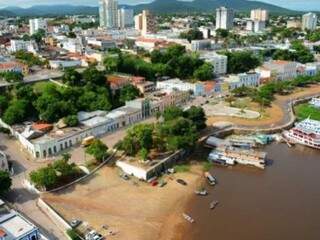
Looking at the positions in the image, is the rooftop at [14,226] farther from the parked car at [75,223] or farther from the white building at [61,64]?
the white building at [61,64]

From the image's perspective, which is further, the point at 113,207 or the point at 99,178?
the point at 99,178

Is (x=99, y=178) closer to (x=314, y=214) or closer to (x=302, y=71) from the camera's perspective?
(x=314, y=214)

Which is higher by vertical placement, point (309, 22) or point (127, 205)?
point (309, 22)

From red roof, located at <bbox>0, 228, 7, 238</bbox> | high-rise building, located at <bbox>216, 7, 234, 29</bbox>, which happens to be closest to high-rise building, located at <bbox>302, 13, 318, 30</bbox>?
high-rise building, located at <bbox>216, 7, 234, 29</bbox>

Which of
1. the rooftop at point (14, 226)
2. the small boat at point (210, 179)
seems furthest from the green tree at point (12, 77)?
the rooftop at point (14, 226)

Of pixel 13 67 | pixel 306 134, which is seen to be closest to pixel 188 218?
pixel 306 134

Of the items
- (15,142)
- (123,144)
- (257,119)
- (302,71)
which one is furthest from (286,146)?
(302,71)

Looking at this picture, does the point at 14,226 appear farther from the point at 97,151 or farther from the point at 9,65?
the point at 9,65
